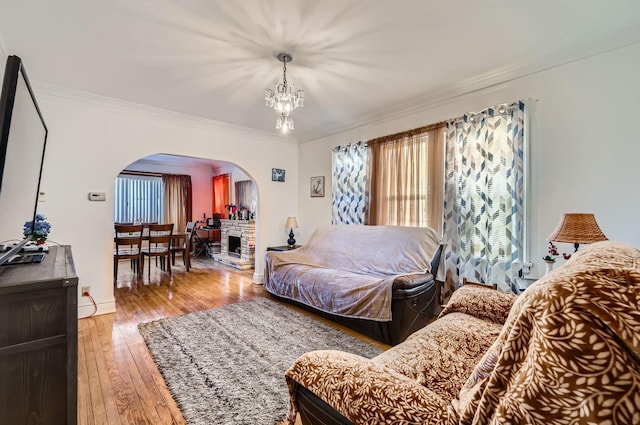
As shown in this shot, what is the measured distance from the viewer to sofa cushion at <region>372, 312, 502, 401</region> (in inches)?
48.9

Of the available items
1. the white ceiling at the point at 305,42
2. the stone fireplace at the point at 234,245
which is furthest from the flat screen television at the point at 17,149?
the stone fireplace at the point at 234,245

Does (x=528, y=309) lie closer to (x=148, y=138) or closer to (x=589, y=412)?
(x=589, y=412)

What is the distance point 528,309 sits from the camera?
583 mm

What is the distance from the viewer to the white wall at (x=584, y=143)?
214 cm

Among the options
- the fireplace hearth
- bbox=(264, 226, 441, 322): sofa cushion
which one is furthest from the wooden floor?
the fireplace hearth

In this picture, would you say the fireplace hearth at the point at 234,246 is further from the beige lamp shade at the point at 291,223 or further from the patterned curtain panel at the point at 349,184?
the patterned curtain panel at the point at 349,184

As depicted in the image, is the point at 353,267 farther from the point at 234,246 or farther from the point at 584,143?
the point at 234,246

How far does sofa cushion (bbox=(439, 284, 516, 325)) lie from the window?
759 cm

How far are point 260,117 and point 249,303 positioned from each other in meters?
2.54

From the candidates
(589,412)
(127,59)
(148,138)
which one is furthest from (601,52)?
(148,138)

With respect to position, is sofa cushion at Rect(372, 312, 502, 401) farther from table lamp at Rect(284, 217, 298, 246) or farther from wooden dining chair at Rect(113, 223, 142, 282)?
wooden dining chair at Rect(113, 223, 142, 282)

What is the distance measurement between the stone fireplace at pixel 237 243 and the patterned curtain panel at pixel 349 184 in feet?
7.67

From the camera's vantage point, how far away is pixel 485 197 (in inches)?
110

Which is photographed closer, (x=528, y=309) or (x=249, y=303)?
(x=528, y=309)
